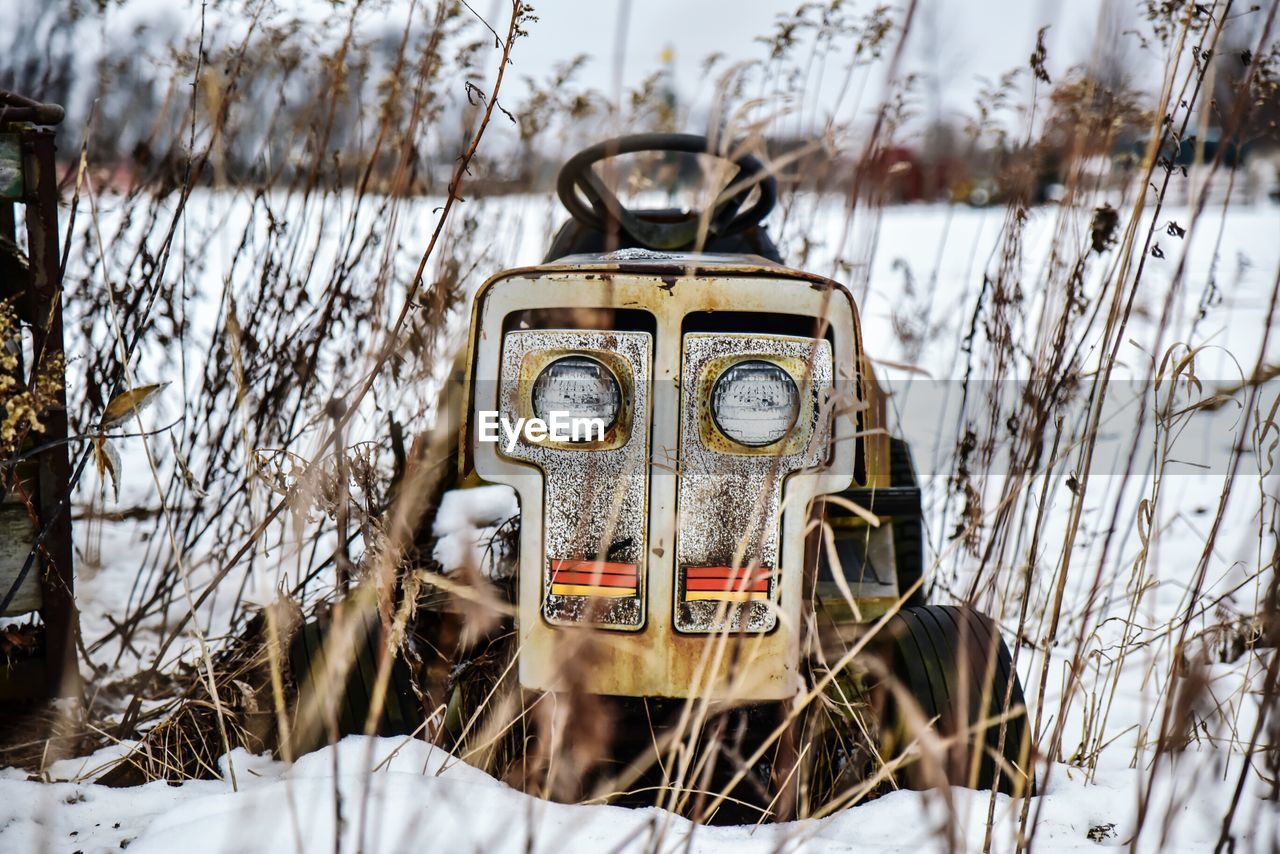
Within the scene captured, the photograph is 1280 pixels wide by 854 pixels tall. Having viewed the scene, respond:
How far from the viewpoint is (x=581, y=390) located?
50.3 inches

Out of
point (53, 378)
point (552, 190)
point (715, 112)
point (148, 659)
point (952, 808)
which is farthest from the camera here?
point (552, 190)

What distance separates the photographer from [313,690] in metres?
1.51

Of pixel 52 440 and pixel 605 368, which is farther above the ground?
pixel 605 368

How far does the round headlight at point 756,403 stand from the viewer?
1264 millimetres

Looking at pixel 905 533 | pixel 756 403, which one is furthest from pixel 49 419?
pixel 905 533

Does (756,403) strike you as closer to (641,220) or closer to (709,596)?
(709,596)

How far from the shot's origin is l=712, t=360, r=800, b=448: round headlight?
1264mm

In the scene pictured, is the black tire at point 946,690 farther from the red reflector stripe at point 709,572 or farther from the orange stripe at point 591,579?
the orange stripe at point 591,579

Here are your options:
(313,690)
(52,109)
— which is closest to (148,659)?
(313,690)

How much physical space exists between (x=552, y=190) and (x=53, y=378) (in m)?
1.83

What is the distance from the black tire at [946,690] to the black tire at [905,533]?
0.38m

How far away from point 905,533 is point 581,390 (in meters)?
1.00

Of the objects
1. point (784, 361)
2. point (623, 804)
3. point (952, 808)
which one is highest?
point (784, 361)

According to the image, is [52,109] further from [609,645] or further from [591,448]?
[609,645]
